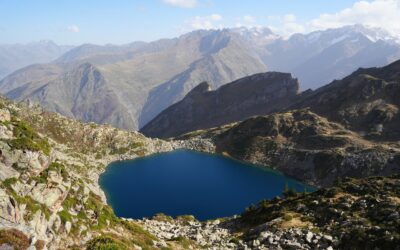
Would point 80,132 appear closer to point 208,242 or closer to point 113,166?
point 113,166

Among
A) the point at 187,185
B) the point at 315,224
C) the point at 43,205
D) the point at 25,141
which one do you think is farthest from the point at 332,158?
the point at 43,205

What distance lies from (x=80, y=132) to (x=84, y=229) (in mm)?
144489

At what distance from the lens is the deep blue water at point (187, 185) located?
117812 millimetres

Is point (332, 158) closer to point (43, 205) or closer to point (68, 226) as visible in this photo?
point (68, 226)

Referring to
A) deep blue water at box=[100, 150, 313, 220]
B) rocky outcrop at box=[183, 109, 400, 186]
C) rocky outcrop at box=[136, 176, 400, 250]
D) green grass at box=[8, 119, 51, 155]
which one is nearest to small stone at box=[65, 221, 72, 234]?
green grass at box=[8, 119, 51, 155]

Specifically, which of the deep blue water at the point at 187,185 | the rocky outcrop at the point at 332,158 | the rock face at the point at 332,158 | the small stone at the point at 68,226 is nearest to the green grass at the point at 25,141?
the small stone at the point at 68,226

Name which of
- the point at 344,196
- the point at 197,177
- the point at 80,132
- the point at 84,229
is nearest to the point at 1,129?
the point at 84,229

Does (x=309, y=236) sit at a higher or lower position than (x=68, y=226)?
lower

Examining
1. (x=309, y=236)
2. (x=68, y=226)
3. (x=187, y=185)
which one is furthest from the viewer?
(x=187, y=185)

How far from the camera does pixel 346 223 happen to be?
201 feet

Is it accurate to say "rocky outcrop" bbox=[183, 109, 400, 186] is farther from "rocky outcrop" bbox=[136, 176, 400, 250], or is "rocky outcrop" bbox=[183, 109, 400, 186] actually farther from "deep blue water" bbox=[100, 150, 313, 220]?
"rocky outcrop" bbox=[136, 176, 400, 250]

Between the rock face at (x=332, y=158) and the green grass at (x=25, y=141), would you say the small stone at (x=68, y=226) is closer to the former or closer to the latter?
the green grass at (x=25, y=141)

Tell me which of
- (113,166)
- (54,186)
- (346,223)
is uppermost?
(54,186)

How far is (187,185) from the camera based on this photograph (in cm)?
14238
